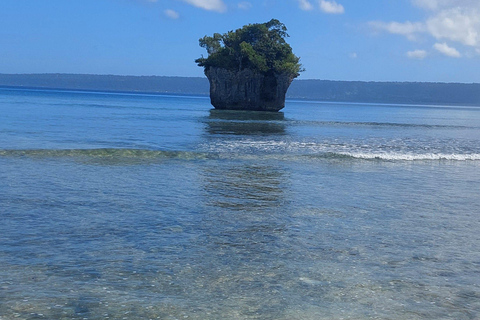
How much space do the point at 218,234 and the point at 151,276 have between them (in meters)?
2.10

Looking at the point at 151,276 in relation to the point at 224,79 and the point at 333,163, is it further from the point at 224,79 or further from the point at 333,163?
the point at 224,79

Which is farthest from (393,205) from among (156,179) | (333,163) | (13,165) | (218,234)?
(13,165)

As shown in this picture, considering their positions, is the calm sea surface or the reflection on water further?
the reflection on water

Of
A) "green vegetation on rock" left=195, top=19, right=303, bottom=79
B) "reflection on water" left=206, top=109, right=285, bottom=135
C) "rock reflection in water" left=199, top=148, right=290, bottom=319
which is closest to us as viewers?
"rock reflection in water" left=199, top=148, right=290, bottom=319

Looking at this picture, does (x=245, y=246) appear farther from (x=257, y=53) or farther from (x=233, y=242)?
(x=257, y=53)

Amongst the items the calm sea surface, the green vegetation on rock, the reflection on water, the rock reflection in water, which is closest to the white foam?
the calm sea surface

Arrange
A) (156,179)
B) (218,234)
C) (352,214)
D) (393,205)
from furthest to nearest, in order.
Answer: (156,179) < (393,205) < (352,214) < (218,234)

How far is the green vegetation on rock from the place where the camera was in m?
65.6

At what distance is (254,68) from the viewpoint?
66062 millimetres

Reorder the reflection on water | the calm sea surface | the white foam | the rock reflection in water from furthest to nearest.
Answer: the reflection on water, the white foam, the rock reflection in water, the calm sea surface

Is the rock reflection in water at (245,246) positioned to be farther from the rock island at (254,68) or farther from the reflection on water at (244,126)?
the rock island at (254,68)

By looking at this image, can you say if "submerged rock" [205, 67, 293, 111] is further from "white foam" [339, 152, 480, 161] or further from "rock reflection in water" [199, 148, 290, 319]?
"rock reflection in water" [199, 148, 290, 319]

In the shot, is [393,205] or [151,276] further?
[393,205]

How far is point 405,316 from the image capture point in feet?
16.7
